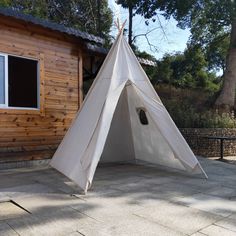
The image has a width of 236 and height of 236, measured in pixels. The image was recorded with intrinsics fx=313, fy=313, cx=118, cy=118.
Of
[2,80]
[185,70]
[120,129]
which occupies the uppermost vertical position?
[185,70]

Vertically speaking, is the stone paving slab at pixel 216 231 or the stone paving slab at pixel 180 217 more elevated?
the stone paving slab at pixel 180 217

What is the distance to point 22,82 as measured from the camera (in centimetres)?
689

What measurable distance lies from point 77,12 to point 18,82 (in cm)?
1401

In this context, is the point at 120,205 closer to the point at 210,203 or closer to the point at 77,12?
the point at 210,203

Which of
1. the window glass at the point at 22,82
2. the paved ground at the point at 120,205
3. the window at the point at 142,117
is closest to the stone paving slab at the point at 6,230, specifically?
the paved ground at the point at 120,205

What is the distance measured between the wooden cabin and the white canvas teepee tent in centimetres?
121

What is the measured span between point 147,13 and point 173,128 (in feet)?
34.4

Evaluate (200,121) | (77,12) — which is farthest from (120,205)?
(77,12)

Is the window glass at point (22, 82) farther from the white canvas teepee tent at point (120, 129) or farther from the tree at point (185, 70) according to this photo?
the tree at point (185, 70)

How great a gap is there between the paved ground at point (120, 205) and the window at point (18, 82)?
5.30 feet

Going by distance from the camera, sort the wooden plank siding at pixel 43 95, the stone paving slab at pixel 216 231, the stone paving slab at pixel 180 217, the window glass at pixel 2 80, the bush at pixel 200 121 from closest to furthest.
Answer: the stone paving slab at pixel 216 231
the stone paving slab at pixel 180 217
the window glass at pixel 2 80
the wooden plank siding at pixel 43 95
the bush at pixel 200 121

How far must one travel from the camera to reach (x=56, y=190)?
15.4 ft

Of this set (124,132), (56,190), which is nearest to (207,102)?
(124,132)

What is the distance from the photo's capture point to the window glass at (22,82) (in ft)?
21.8
